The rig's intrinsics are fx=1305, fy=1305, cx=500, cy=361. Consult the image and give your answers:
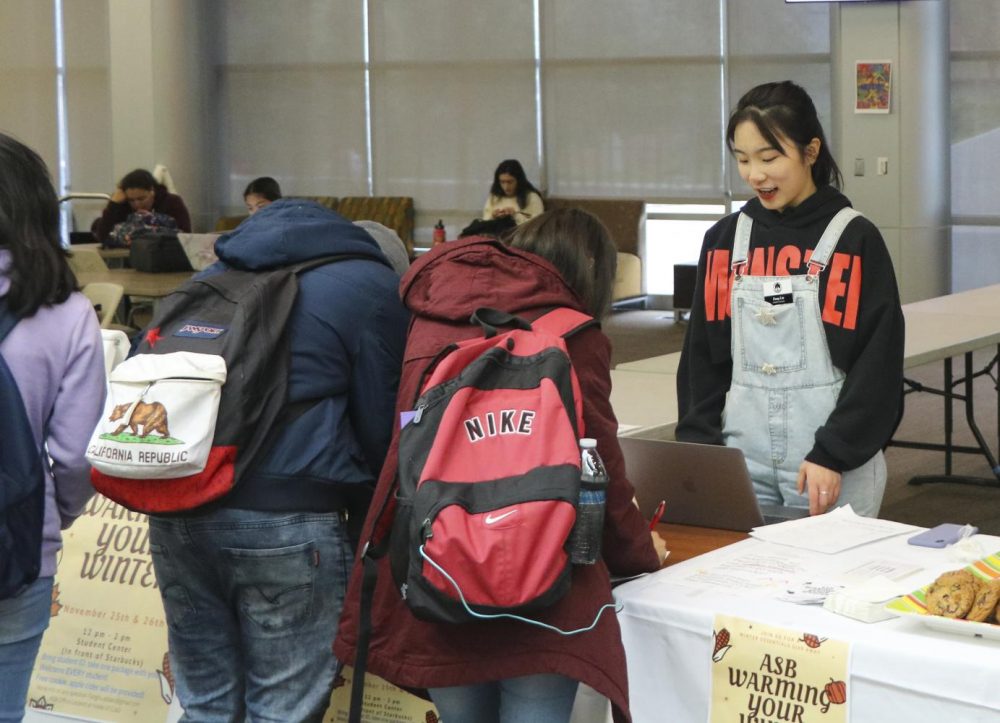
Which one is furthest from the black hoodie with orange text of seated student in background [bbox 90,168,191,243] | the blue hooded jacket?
seated student in background [bbox 90,168,191,243]

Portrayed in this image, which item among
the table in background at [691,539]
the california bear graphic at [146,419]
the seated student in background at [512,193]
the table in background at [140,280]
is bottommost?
the table in background at [691,539]

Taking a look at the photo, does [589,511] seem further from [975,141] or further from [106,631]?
[975,141]

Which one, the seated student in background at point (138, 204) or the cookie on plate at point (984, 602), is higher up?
the seated student in background at point (138, 204)

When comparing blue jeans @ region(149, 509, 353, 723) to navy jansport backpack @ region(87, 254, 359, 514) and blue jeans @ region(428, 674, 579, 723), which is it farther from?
blue jeans @ region(428, 674, 579, 723)

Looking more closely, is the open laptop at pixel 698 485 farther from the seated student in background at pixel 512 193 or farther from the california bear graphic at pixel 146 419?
the seated student in background at pixel 512 193

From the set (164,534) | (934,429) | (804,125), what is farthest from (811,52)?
(164,534)

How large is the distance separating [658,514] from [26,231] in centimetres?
111

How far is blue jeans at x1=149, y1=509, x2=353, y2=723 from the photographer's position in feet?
6.52

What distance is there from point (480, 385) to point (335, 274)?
0.45 m

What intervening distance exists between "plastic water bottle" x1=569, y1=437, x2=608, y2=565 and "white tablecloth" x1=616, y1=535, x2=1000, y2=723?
285 mm

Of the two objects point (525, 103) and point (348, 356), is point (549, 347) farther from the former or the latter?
point (525, 103)

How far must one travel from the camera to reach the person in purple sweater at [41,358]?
189 centimetres

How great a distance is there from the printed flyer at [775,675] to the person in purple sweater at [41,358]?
99 cm

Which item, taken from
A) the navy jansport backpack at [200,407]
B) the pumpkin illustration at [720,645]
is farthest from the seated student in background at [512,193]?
the pumpkin illustration at [720,645]
